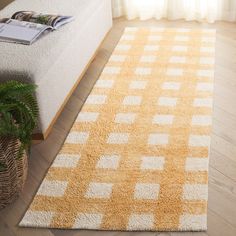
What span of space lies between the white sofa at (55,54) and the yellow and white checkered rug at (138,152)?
166mm

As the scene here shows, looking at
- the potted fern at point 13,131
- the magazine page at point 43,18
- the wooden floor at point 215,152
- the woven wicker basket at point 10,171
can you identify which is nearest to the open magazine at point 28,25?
the magazine page at point 43,18

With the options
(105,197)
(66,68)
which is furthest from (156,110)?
(105,197)

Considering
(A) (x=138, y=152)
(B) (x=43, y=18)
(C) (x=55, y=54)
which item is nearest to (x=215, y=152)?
(A) (x=138, y=152)

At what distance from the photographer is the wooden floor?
1.70 metres

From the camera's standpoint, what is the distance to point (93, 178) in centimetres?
194

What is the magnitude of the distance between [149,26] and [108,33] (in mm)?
348

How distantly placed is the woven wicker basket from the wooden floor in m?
0.06

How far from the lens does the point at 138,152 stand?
207 cm

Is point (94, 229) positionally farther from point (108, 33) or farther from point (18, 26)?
point (108, 33)

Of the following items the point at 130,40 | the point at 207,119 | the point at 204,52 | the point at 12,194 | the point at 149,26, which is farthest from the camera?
the point at 149,26

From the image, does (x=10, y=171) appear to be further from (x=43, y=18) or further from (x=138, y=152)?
(x=43, y=18)

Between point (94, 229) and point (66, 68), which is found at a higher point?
point (66, 68)

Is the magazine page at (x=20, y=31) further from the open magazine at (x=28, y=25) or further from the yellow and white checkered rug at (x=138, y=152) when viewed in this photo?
the yellow and white checkered rug at (x=138, y=152)

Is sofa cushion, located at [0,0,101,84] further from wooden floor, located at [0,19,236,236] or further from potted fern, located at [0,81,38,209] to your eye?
wooden floor, located at [0,19,236,236]
